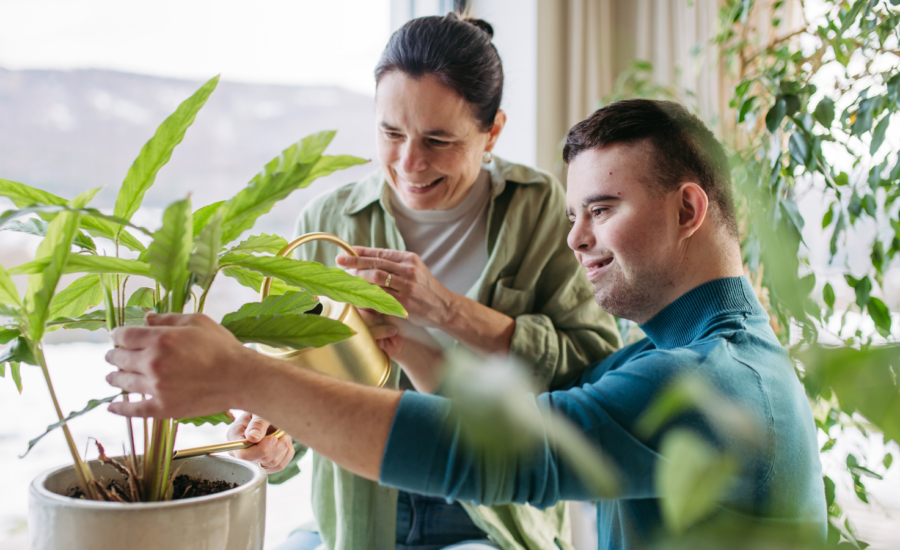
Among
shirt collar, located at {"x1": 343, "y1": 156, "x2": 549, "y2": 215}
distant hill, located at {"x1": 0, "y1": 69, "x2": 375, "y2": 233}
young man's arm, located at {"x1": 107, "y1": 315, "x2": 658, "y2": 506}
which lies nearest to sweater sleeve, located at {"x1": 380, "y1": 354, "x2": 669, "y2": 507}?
young man's arm, located at {"x1": 107, "y1": 315, "x2": 658, "y2": 506}

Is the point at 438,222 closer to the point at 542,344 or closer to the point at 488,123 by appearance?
the point at 488,123

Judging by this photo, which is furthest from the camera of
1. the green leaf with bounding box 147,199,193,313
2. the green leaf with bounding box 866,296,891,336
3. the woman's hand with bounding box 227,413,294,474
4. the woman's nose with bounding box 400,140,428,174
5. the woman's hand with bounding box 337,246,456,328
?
the woman's nose with bounding box 400,140,428,174

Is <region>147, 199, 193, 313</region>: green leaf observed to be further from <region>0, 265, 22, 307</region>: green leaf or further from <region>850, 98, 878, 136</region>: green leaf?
<region>850, 98, 878, 136</region>: green leaf

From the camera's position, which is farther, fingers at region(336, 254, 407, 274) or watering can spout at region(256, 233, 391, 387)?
fingers at region(336, 254, 407, 274)

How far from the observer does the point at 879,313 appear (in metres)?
0.97

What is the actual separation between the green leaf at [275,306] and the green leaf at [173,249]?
66 mm

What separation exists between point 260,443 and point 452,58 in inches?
29.7

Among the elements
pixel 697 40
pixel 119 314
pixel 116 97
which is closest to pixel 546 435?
pixel 119 314

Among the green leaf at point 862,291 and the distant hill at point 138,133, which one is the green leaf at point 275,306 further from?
the green leaf at point 862,291

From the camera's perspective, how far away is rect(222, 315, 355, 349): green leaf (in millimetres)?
634

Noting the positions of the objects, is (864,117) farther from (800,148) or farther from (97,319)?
(97,319)

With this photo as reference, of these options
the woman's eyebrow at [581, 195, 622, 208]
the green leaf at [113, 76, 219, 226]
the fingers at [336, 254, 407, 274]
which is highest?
the green leaf at [113, 76, 219, 226]

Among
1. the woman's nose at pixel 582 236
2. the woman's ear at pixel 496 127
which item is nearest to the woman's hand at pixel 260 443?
the woman's nose at pixel 582 236

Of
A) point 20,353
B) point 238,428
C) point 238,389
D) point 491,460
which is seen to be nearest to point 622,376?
point 491,460
